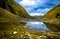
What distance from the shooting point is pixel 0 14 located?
198 meters

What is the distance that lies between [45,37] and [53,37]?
2.54m

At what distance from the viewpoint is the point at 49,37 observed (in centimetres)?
4775

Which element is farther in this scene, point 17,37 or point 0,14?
point 0,14

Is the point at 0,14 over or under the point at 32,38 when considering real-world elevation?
over

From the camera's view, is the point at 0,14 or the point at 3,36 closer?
the point at 3,36

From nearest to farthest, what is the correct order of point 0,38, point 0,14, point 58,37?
point 0,38, point 58,37, point 0,14

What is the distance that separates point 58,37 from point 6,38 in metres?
15.3

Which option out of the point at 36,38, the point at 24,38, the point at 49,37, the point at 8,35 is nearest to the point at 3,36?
the point at 8,35

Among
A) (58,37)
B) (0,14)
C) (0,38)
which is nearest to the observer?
(0,38)

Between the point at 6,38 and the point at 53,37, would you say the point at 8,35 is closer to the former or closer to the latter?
the point at 6,38

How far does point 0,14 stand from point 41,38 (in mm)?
157214

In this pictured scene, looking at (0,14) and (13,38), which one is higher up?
(0,14)

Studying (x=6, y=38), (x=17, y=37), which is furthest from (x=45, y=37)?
(x=6, y=38)

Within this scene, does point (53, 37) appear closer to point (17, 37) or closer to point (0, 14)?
point (17, 37)
